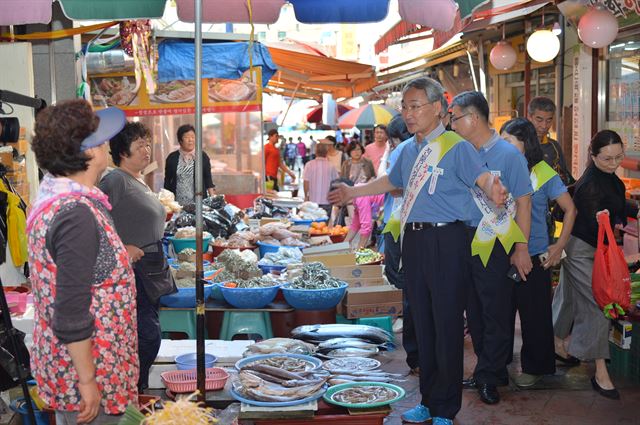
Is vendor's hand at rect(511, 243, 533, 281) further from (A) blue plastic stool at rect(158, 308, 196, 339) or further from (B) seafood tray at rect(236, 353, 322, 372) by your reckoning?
(A) blue plastic stool at rect(158, 308, 196, 339)

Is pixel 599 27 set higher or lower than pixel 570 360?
higher

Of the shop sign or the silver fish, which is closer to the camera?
the silver fish

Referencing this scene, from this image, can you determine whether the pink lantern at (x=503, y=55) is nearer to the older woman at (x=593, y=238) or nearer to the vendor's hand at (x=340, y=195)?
the older woman at (x=593, y=238)

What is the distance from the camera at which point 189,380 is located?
4895 mm

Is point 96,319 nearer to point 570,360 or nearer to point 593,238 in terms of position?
point 593,238

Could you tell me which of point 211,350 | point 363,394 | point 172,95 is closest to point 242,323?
point 211,350

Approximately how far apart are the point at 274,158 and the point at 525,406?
1376cm

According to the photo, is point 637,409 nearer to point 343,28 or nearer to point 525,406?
point 525,406

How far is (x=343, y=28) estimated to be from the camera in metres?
40.9

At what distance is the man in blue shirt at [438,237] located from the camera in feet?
16.0

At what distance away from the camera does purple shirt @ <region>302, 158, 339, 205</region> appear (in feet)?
46.3

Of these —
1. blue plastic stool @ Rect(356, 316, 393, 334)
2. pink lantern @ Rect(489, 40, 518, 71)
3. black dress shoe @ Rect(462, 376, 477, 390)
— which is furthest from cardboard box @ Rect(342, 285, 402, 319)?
pink lantern @ Rect(489, 40, 518, 71)

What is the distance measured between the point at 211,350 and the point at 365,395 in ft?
4.34

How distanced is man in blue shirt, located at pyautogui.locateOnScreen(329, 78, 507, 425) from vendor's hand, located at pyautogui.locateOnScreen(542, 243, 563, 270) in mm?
1143
